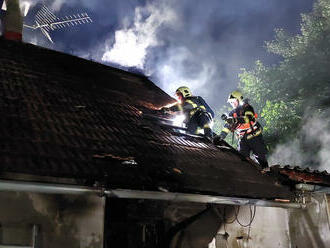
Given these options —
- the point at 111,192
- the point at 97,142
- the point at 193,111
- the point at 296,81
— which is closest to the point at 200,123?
the point at 193,111

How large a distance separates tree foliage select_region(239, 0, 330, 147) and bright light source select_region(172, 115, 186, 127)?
12668 millimetres

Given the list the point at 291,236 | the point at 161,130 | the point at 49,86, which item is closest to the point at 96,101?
the point at 49,86

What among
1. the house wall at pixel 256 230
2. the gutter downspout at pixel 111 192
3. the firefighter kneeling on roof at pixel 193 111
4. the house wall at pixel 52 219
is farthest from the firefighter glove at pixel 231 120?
the house wall at pixel 52 219

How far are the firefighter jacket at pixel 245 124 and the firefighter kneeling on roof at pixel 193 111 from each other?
1.92 ft

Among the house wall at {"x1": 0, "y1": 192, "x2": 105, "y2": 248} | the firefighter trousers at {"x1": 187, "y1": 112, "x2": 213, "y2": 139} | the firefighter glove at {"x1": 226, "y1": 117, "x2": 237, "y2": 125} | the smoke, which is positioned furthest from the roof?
the smoke

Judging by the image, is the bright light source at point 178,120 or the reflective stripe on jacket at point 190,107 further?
the reflective stripe on jacket at point 190,107

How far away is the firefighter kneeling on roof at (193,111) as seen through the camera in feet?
27.1

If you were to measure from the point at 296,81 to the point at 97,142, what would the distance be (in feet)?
62.5

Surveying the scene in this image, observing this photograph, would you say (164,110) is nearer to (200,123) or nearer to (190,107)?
(190,107)

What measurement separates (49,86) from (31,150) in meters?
3.24

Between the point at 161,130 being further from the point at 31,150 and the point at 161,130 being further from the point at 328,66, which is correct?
the point at 328,66

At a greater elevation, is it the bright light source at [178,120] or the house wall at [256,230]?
the bright light source at [178,120]

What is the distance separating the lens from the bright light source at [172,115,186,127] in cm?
796

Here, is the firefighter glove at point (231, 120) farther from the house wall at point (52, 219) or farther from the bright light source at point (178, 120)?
the house wall at point (52, 219)
